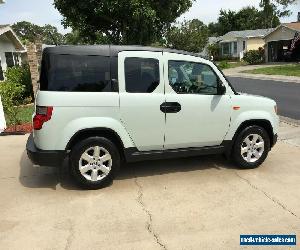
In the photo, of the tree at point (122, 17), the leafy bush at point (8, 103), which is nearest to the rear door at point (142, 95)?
the leafy bush at point (8, 103)

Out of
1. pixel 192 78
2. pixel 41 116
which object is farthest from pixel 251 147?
pixel 41 116

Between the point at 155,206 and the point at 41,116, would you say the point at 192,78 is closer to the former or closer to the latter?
the point at 155,206

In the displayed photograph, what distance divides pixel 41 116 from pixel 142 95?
4.78ft

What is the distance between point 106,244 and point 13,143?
5.09m

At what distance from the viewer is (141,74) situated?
5117 millimetres

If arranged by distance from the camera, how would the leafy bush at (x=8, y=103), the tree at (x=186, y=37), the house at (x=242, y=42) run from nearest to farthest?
the leafy bush at (x=8, y=103) → the tree at (x=186, y=37) → the house at (x=242, y=42)

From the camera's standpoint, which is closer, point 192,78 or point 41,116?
point 41,116

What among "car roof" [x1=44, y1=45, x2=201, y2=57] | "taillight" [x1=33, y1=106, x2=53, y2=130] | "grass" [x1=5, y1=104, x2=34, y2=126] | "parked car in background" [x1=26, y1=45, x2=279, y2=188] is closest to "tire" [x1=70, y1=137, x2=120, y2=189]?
"parked car in background" [x1=26, y1=45, x2=279, y2=188]

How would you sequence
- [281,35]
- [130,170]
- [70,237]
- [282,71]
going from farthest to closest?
[281,35]
[282,71]
[130,170]
[70,237]

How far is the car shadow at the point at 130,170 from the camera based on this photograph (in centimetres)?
549

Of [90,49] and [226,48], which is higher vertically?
[226,48]

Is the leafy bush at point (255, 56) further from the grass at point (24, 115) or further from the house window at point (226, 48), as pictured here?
the grass at point (24, 115)

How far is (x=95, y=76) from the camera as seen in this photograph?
16.2ft

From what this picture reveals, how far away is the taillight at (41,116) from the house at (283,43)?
40.8 m
